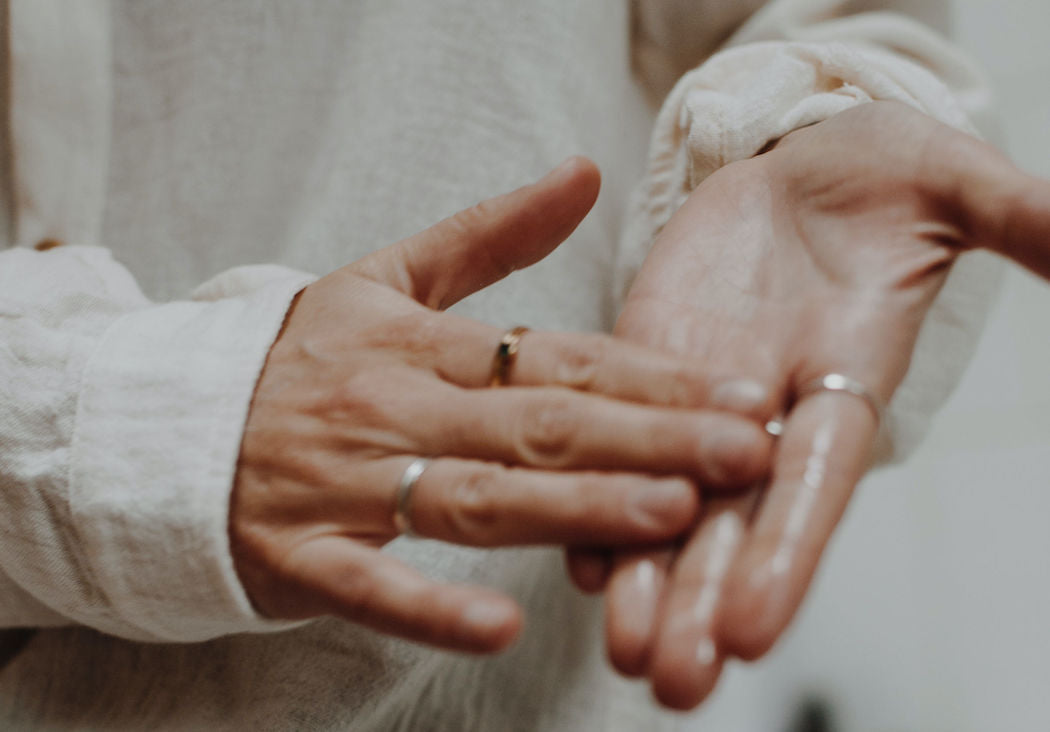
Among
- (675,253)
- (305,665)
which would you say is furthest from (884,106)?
(305,665)

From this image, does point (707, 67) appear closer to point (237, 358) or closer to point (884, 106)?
point (884, 106)

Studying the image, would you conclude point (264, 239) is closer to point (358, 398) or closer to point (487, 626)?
point (358, 398)

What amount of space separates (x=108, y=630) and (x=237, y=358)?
0.15 m

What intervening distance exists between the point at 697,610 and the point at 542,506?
0.20ft

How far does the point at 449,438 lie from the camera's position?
317 mm

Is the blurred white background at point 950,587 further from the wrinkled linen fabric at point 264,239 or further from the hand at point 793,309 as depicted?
the hand at point 793,309

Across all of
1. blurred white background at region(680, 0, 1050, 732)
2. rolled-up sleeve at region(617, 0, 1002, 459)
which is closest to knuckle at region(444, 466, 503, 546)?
rolled-up sleeve at region(617, 0, 1002, 459)

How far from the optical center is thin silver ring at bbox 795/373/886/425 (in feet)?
0.98

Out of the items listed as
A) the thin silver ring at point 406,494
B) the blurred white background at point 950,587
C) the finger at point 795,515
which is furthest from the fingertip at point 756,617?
the blurred white background at point 950,587

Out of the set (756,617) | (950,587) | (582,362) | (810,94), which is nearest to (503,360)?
(582,362)

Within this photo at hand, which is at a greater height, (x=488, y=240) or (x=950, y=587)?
(x=488, y=240)

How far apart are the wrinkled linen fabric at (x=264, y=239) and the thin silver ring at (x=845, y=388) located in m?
0.13

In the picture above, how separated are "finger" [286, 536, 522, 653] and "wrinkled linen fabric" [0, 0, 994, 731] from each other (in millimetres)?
42

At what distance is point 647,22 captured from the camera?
0.61m
